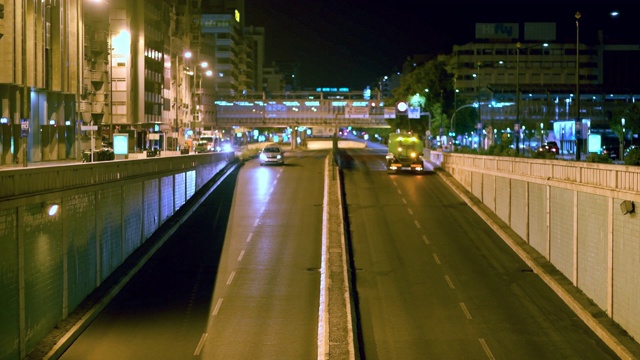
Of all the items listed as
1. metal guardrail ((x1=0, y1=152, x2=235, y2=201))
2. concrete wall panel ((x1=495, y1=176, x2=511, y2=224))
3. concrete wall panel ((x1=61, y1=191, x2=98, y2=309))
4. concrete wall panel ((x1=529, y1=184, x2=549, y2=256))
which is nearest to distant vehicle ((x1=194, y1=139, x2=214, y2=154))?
metal guardrail ((x1=0, y1=152, x2=235, y2=201))

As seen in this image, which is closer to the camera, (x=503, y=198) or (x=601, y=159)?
(x=601, y=159)

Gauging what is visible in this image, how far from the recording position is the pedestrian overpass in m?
134

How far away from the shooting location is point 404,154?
226 feet

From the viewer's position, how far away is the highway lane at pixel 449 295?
23938mm

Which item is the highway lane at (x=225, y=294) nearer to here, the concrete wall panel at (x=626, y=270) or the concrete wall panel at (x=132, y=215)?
the concrete wall panel at (x=132, y=215)

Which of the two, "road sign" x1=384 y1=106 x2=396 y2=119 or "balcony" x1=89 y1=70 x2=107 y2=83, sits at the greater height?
"balcony" x1=89 y1=70 x2=107 y2=83

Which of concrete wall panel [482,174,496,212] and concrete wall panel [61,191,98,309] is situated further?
concrete wall panel [482,174,496,212]

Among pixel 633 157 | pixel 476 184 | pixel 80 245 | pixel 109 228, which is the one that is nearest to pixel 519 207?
pixel 476 184

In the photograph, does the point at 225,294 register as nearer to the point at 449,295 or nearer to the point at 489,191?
the point at 449,295

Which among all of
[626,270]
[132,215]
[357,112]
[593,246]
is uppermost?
[357,112]

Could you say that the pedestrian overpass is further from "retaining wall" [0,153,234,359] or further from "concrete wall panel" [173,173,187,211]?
"retaining wall" [0,153,234,359]

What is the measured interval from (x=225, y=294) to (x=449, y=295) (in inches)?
315

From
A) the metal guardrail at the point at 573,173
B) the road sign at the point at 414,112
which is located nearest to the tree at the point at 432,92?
the road sign at the point at 414,112

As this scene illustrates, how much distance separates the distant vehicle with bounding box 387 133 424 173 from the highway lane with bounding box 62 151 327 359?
811 inches
